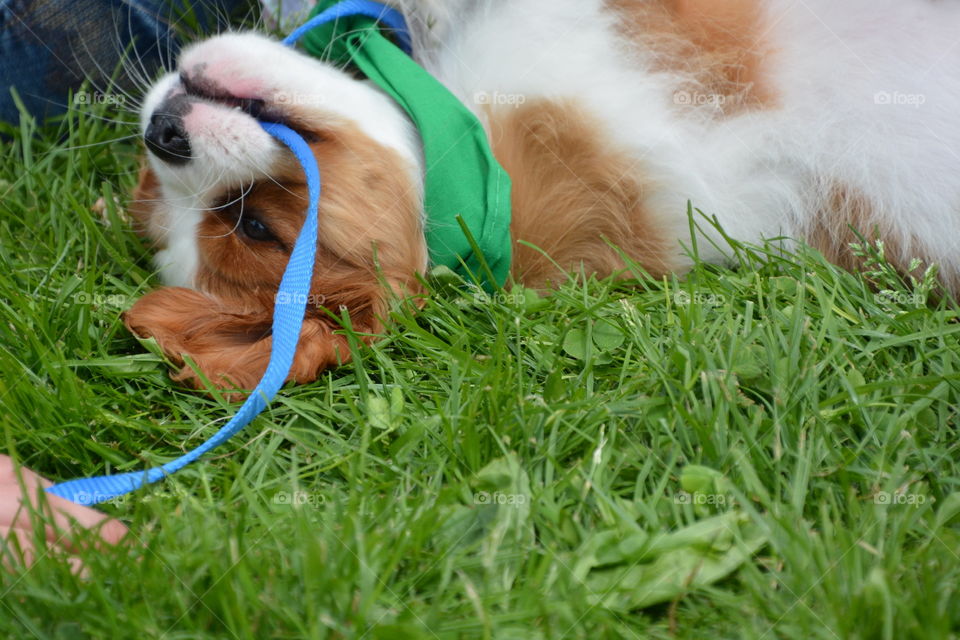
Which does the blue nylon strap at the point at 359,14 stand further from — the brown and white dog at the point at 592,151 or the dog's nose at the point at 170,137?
the dog's nose at the point at 170,137

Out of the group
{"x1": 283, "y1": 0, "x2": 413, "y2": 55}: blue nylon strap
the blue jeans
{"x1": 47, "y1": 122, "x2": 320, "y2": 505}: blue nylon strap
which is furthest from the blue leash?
the blue jeans

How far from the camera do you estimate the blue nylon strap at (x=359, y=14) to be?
2.72 metres

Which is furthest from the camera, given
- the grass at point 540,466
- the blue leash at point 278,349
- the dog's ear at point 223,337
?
the dog's ear at point 223,337

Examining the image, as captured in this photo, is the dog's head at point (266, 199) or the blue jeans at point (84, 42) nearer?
the dog's head at point (266, 199)

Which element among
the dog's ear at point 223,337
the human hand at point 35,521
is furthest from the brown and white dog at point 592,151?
the human hand at point 35,521

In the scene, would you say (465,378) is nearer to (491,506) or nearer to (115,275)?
(491,506)

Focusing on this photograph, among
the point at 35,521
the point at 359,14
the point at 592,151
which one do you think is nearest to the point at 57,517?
the point at 35,521

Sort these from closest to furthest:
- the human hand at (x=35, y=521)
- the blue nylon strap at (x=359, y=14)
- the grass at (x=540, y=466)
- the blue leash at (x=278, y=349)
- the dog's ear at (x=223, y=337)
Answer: the grass at (x=540, y=466) → the human hand at (x=35, y=521) → the blue leash at (x=278, y=349) → the dog's ear at (x=223, y=337) → the blue nylon strap at (x=359, y=14)

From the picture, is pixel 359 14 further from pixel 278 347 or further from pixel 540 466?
pixel 540 466

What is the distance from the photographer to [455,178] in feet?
7.82

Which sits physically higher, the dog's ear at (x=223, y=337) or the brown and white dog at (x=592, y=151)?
the brown and white dog at (x=592, y=151)

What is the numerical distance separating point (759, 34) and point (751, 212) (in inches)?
22.3

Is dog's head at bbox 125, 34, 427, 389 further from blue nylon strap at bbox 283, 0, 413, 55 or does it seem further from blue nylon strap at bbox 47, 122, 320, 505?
blue nylon strap at bbox 283, 0, 413, 55

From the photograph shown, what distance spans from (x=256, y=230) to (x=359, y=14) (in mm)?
907
